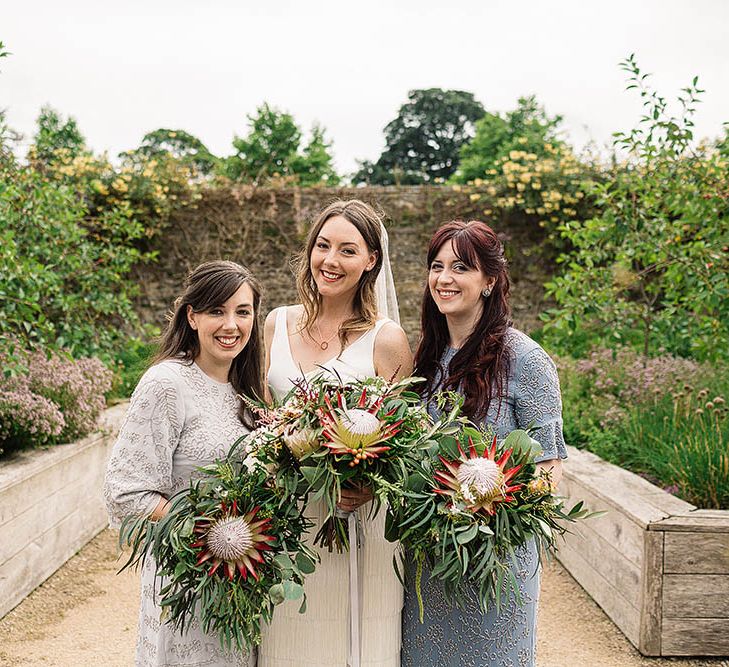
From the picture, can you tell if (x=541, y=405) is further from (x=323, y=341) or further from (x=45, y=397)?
(x=45, y=397)

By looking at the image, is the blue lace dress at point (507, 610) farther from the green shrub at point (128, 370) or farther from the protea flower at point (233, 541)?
the green shrub at point (128, 370)

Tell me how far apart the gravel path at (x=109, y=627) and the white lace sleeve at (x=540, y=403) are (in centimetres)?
187

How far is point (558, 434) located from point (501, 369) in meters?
0.26

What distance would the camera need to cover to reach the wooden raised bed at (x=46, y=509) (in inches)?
167

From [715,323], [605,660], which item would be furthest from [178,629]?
[715,323]

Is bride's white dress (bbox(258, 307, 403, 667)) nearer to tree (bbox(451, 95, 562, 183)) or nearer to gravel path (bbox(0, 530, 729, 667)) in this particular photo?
gravel path (bbox(0, 530, 729, 667))

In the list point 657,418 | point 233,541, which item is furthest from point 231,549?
point 657,418

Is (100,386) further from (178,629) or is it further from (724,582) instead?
(724,582)

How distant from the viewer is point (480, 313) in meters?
2.61

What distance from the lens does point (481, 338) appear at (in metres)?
2.54

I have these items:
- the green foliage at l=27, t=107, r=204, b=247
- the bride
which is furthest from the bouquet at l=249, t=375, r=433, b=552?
the green foliage at l=27, t=107, r=204, b=247

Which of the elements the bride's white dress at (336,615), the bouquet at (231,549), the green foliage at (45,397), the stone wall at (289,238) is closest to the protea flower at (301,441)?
the bouquet at (231,549)

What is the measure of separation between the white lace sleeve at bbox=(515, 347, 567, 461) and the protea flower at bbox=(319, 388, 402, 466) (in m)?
0.62

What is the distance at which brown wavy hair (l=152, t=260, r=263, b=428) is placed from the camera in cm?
239
